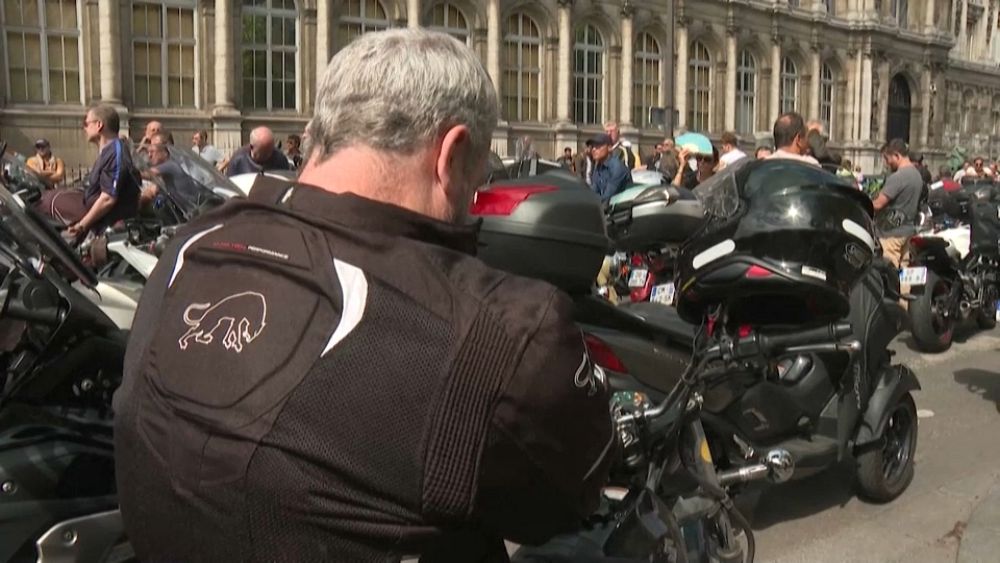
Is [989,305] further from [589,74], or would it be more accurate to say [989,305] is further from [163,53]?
[589,74]

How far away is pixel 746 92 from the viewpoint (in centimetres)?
3244

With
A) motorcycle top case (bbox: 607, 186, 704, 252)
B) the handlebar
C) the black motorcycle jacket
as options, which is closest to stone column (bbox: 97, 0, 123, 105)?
motorcycle top case (bbox: 607, 186, 704, 252)

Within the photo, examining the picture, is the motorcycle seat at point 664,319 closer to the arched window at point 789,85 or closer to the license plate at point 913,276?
the license plate at point 913,276

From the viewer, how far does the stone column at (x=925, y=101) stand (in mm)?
41125

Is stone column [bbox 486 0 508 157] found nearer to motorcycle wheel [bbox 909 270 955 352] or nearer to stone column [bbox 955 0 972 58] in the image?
motorcycle wheel [bbox 909 270 955 352]

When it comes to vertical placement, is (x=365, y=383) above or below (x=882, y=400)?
above

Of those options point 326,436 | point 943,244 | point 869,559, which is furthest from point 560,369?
point 943,244

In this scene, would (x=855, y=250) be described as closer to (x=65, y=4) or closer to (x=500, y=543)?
(x=500, y=543)

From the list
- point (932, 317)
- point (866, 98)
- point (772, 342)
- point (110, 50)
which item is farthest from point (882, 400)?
point (866, 98)

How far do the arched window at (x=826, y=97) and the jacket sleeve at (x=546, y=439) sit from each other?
3684cm

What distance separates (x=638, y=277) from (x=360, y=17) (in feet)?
52.9

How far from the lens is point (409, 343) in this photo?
113 cm

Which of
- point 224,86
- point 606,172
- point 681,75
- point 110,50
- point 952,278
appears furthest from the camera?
point 681,75

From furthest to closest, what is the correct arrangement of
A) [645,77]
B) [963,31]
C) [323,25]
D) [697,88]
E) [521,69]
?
[963,31]
[697,88]
[645,77]
[521,69]
[323,25]
